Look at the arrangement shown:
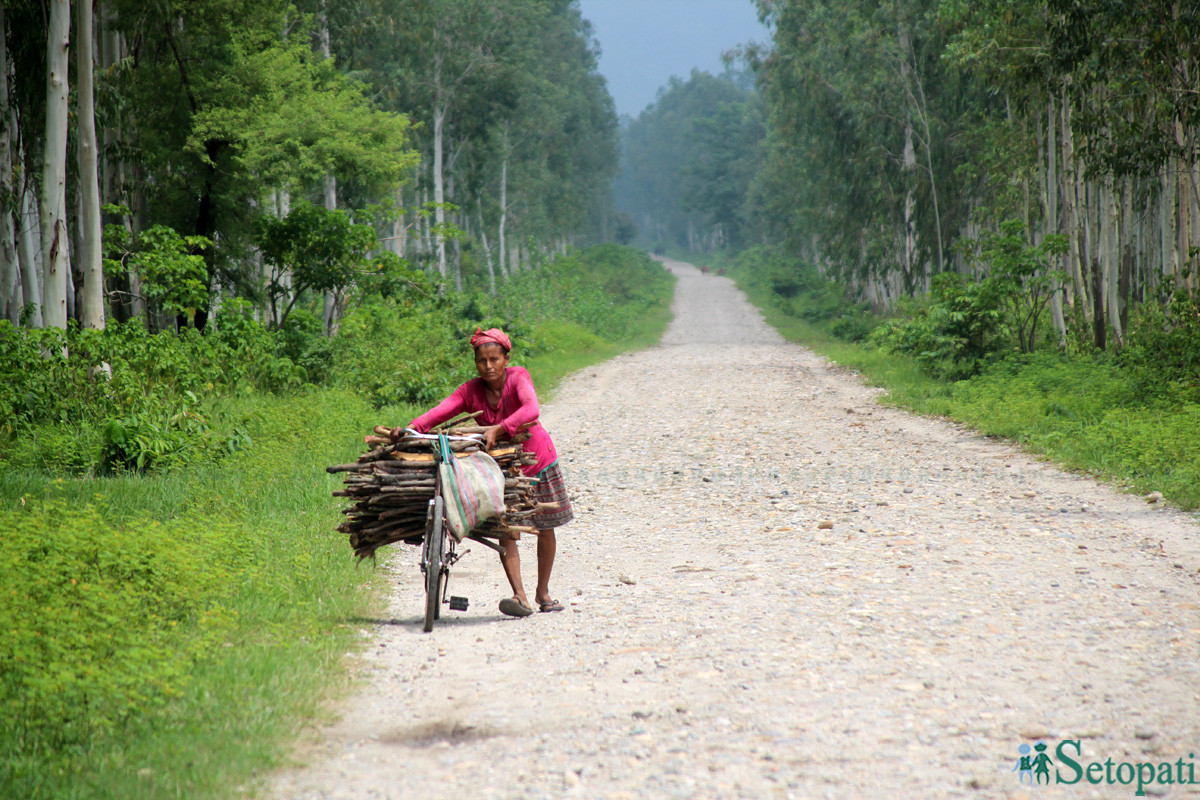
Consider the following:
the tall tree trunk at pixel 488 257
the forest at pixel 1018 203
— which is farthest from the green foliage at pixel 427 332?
the forest at pixel 1018 203

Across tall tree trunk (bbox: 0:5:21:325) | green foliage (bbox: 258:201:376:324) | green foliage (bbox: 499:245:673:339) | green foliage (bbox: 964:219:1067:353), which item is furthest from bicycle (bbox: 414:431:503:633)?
green foliage (bbox: 499:245:673:339)

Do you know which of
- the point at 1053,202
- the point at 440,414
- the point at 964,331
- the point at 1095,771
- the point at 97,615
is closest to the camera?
the point at 1095,771

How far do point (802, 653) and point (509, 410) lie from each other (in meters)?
2.36

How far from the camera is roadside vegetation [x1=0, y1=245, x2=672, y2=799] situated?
4.19 metres

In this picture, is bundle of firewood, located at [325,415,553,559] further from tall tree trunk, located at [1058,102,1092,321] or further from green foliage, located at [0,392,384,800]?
tall tree trunk, located at [1058,102,1092,321]

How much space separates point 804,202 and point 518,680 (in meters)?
42.7

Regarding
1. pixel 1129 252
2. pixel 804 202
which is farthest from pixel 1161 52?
pixel 804 202

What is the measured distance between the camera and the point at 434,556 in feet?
19.4

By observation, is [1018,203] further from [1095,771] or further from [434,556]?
[1095,771]

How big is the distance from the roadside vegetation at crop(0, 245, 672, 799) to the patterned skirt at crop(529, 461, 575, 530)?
1.21 m

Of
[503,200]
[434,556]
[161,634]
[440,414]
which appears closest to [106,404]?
[440,414]

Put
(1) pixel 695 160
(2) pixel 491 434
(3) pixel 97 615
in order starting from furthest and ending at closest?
(1) pixel 695 160, (2) pixel 491 434, (3) pixel 97 615

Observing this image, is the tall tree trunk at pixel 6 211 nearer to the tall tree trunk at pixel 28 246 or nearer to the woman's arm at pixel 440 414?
the tall tree trunk at pixel 28 246

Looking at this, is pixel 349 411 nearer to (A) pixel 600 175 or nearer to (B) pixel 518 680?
(B) pixel 518 680
